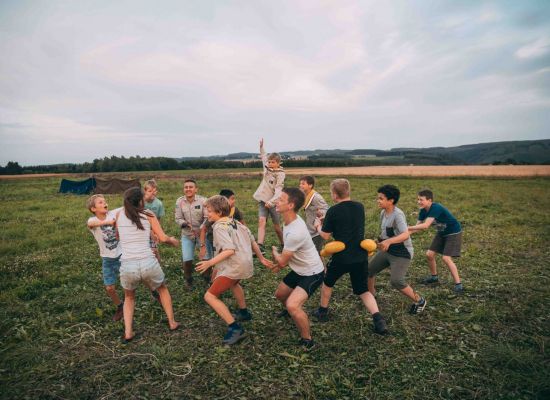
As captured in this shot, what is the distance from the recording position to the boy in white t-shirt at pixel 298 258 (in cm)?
436

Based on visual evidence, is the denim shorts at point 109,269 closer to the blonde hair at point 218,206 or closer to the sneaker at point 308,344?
the blonde hair at point 218,206

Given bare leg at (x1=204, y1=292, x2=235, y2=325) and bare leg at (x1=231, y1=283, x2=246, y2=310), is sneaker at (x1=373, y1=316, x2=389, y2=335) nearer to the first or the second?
bare leg at (x1=231, y1=283, x2=246, y2=310)

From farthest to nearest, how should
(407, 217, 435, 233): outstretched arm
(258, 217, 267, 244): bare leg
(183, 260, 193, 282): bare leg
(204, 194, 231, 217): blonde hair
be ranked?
(258, 217, 267, 244): bare leg → (183, 260, 193, 282): bare leg → (407, 217, 435, 233): outstretched arm → (204, 194, 231, 217): blonde hair

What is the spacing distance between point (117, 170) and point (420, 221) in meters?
83.9

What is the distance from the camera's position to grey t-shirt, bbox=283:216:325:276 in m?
4.36

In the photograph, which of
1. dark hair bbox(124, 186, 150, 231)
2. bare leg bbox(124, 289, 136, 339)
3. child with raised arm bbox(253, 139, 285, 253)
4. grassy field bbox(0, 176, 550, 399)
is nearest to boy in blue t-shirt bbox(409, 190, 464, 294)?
grassy field bbox(0, 176, 550, 399)

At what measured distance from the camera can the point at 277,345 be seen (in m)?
4.75

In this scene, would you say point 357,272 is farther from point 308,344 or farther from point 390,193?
point 390,193

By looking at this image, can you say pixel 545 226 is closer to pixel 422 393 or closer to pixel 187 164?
pixel 422 393

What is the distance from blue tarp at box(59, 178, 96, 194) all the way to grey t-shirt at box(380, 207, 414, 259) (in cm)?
3194

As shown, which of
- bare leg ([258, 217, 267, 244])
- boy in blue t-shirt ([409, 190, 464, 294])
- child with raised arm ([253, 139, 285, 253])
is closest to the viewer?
boy in blue t-shirt ([409, 190, 464, 294])

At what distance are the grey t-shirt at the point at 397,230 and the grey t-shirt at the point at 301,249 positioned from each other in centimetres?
151

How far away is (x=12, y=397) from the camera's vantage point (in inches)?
147

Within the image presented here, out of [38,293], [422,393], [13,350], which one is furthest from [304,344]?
[38,293]
